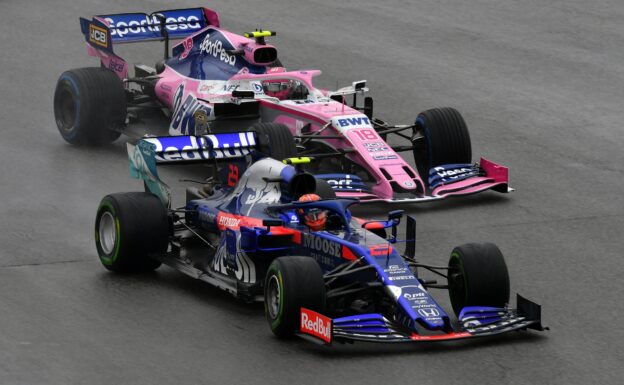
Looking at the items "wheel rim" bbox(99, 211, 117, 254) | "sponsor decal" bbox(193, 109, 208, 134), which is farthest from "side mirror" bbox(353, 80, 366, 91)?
"wheel rim" bbox(99, 211, 117, 254)

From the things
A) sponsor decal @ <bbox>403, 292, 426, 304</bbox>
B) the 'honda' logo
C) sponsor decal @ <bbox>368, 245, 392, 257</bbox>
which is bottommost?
the 'honda' logo

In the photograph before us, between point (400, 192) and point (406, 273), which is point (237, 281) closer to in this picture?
point (406, 273)

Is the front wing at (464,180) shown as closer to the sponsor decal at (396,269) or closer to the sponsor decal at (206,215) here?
the sponsor decal at (206,215)

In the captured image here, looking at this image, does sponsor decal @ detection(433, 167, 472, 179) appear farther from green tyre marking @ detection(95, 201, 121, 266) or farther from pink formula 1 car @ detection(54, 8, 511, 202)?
green tyre marking @ detection(95, 201, 121, 266)

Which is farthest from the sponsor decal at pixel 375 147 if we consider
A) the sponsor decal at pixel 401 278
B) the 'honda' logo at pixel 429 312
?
the 'honda' logo at pixel 429 312

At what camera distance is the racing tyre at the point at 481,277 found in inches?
585

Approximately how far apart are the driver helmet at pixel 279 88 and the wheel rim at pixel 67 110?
2959 millimetres

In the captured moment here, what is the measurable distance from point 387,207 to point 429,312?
229 inches

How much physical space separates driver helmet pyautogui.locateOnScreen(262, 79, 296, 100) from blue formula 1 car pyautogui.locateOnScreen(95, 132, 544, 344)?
4.62m

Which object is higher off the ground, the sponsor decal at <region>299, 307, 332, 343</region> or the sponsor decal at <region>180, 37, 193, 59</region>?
the sponsor decal at <region>180, 37, 193, 59</region>

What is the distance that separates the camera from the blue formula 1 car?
46.7 feet

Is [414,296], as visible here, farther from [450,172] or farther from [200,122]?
[200,122]

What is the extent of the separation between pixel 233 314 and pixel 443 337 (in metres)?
2.33

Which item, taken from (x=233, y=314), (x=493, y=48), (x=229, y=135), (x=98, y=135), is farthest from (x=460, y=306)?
(x=493, y=48)
